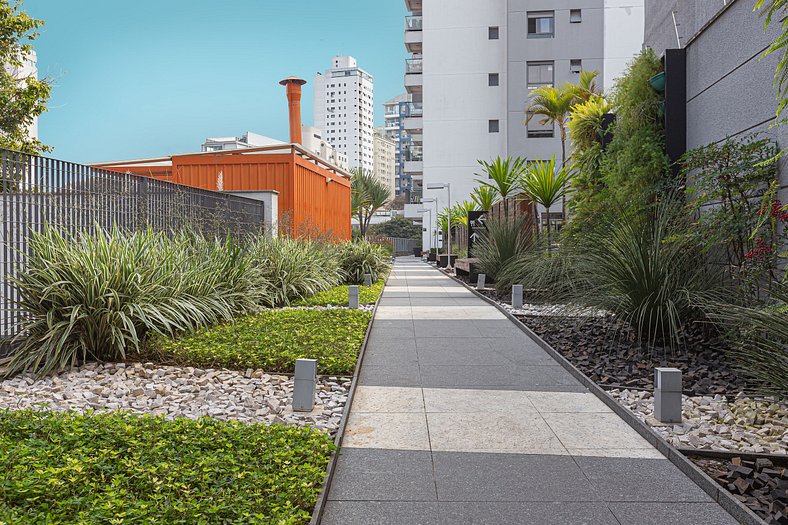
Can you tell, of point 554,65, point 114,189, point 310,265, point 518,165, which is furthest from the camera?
point 554,65

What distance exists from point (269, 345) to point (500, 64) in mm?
35989

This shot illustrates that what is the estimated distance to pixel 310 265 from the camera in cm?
1220

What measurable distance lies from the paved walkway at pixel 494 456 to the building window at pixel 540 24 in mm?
34226

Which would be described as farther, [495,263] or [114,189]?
[495,263]

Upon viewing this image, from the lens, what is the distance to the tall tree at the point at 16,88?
16828 millimetres

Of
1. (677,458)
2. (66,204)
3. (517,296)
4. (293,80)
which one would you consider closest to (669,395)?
(677,458)

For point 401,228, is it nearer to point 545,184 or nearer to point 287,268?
point 545,184

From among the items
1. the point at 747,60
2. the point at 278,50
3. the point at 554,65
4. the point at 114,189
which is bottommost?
the point at 114,189

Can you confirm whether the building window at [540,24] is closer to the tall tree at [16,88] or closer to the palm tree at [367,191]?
the palm tree at [367,191]

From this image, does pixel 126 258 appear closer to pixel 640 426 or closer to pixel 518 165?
pixel 640 426

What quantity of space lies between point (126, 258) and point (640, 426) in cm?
477

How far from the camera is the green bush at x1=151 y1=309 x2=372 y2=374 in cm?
579

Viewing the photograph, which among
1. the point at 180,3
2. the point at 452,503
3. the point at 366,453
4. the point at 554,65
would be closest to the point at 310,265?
the point at 366,453

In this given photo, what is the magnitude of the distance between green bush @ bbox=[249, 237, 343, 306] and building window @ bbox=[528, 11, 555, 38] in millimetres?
28594
